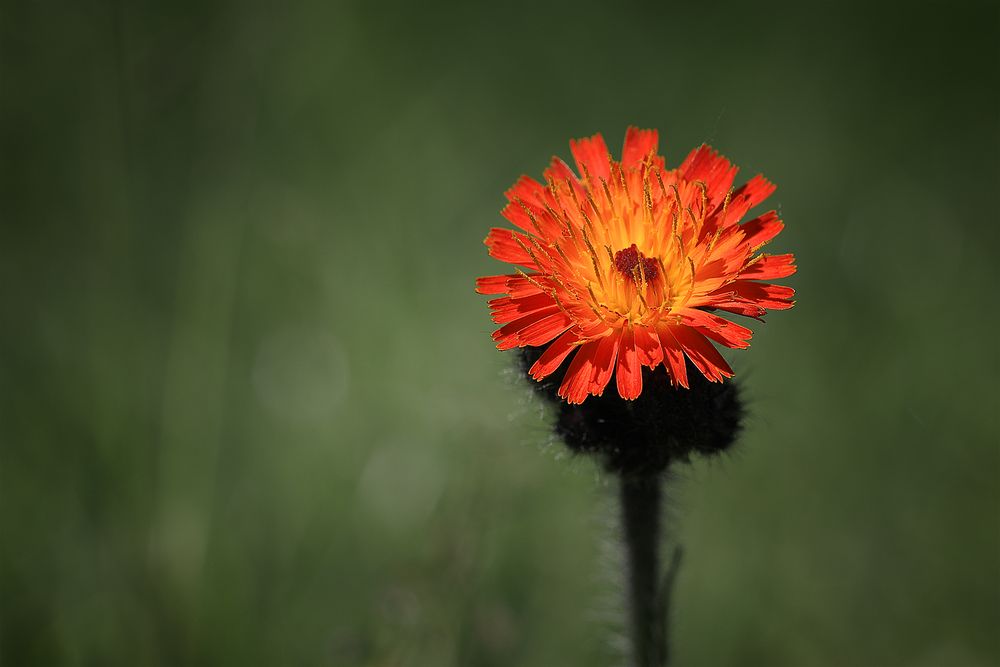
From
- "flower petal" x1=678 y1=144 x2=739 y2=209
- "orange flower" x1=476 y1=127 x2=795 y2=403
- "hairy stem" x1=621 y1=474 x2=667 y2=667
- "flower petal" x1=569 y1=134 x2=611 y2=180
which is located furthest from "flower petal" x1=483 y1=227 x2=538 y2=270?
"hairy stem" x1=621 y1=474 x2=667 y2=667

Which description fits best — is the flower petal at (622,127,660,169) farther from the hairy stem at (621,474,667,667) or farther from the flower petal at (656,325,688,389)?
the hairy stem at (621,474,667,667)

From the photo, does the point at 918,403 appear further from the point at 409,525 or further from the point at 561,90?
the point at 561,90

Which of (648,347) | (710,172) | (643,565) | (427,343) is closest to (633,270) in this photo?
(648,347)

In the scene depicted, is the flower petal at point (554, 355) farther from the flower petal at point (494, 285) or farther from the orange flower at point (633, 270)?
the flower petal at point (494, 285)

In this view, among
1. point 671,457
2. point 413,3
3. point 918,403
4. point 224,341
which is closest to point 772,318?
point 918,403

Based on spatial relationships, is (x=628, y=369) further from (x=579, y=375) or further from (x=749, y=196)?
(x=749, y=196)

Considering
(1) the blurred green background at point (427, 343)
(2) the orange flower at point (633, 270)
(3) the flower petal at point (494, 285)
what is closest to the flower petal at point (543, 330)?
(2) the orange flower at point (633, 270)

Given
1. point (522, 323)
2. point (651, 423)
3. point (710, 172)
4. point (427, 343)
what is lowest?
point (651, 423)
